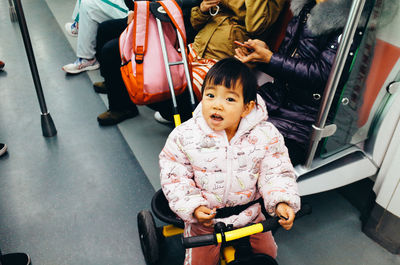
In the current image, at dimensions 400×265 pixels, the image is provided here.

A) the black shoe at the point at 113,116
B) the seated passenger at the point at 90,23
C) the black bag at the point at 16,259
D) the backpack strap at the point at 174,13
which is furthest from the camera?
the seated passenger at the point at 90,23

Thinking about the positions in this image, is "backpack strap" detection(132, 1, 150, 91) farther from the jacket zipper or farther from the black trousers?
the jacket zipper

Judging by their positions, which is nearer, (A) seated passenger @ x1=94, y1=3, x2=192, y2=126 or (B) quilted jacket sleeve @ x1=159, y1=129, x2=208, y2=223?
(B) quilted jacket sleeve @ x1=159, y1=129, x2=208, y2=223

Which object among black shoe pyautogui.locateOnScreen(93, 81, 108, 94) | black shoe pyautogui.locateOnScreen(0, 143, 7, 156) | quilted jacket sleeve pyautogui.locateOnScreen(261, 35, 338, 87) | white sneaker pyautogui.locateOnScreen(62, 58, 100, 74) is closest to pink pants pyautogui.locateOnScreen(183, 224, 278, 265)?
quilted jacket sleeve pyautogui.locateOnScreen(261, 35, 338, 87)

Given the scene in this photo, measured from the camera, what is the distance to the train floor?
170 centimetres

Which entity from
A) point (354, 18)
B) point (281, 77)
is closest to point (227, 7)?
point (281, 77)

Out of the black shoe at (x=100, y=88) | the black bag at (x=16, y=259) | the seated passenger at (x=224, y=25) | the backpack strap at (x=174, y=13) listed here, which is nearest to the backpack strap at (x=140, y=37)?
the backpack strap at (x=174, y=13)

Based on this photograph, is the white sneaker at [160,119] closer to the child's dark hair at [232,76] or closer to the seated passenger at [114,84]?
the seated passenger at [114,84]

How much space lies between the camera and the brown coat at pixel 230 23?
1.75 meters

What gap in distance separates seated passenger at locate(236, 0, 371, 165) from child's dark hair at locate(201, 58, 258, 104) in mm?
448

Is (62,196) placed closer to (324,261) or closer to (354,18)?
(324,261)

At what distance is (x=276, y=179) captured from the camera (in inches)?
48.0

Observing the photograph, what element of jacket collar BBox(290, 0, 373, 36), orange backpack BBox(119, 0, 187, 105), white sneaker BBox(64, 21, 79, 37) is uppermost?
jacket collar BBox(290, 0, 373, 36)

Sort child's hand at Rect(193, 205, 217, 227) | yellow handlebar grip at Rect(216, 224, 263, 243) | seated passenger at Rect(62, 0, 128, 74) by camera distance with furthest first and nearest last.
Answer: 1. seated passenger at Rect(62, 0, 128, 74)
2. child's hand at Rect(193, 205, 217, 227)
3. yellow handlebar grip at Rect(216, 224, 263, 243)

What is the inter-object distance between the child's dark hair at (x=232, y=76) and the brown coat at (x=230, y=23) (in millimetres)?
675
